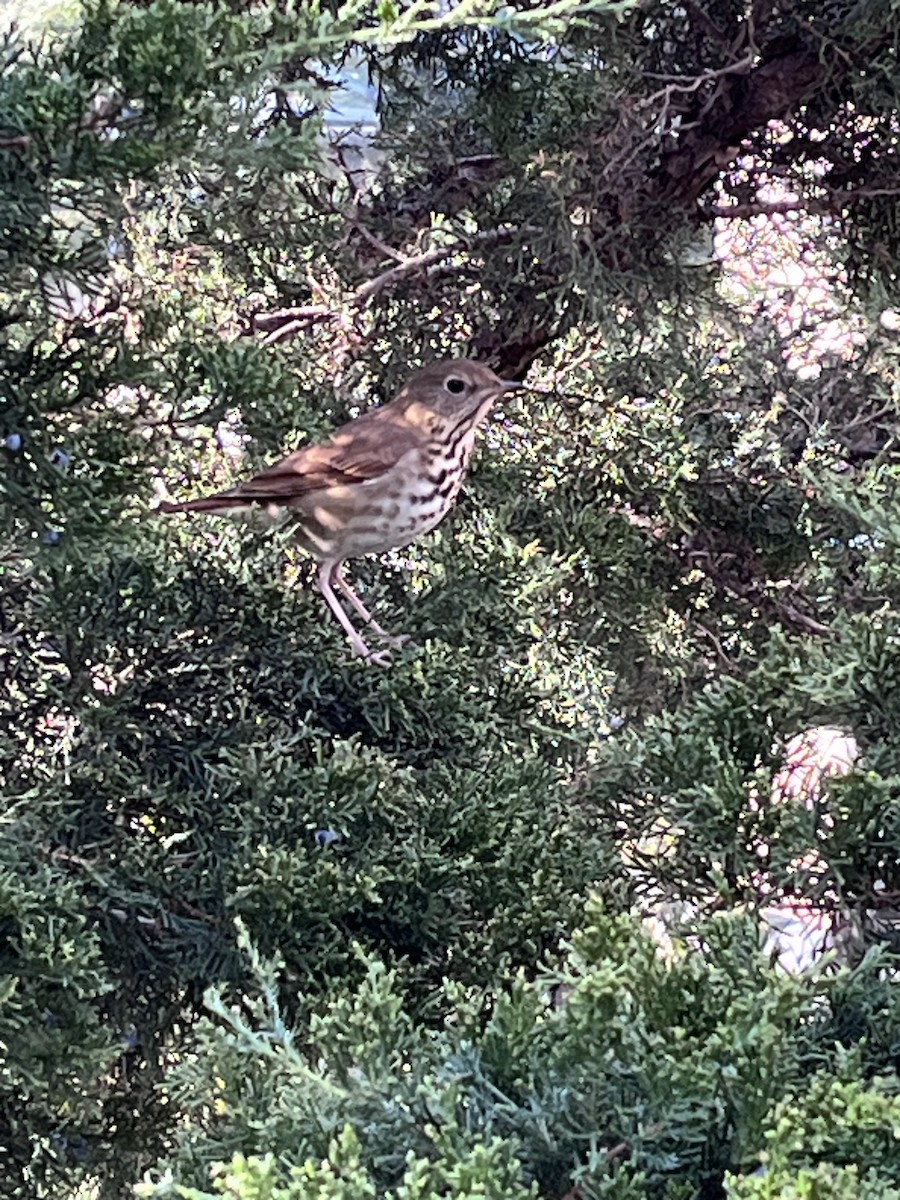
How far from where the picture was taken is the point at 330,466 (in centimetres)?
166

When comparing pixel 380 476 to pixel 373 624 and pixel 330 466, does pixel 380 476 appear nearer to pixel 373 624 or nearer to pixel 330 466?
pixel 330 466

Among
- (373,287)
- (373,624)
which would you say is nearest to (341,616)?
(373,624)

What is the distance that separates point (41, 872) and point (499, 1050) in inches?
20.3

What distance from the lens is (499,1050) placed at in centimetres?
84

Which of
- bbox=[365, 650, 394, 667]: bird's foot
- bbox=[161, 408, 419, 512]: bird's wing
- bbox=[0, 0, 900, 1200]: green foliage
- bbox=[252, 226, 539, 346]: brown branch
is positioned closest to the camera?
bbox=[0, 0, 900, 1200]: green foliage

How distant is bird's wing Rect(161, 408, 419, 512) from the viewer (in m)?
1.61

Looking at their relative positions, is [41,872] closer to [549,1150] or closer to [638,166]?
[549,1150]

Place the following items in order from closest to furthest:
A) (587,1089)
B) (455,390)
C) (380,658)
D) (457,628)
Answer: (587,1089), (380,658), (457,628), (455,390)

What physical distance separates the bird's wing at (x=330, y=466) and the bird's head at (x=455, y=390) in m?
0.05

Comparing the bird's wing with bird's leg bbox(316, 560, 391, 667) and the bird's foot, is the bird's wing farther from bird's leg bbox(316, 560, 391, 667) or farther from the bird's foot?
the bird's foot

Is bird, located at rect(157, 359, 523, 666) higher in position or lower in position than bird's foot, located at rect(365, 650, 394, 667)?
higher

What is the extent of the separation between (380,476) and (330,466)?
62mm

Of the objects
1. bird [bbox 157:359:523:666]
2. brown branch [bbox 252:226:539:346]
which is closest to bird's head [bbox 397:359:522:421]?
bird [bbox 157:359:523:666]

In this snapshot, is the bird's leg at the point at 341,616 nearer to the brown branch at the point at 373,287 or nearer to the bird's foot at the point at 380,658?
the bird's foot at the point at 380,658
